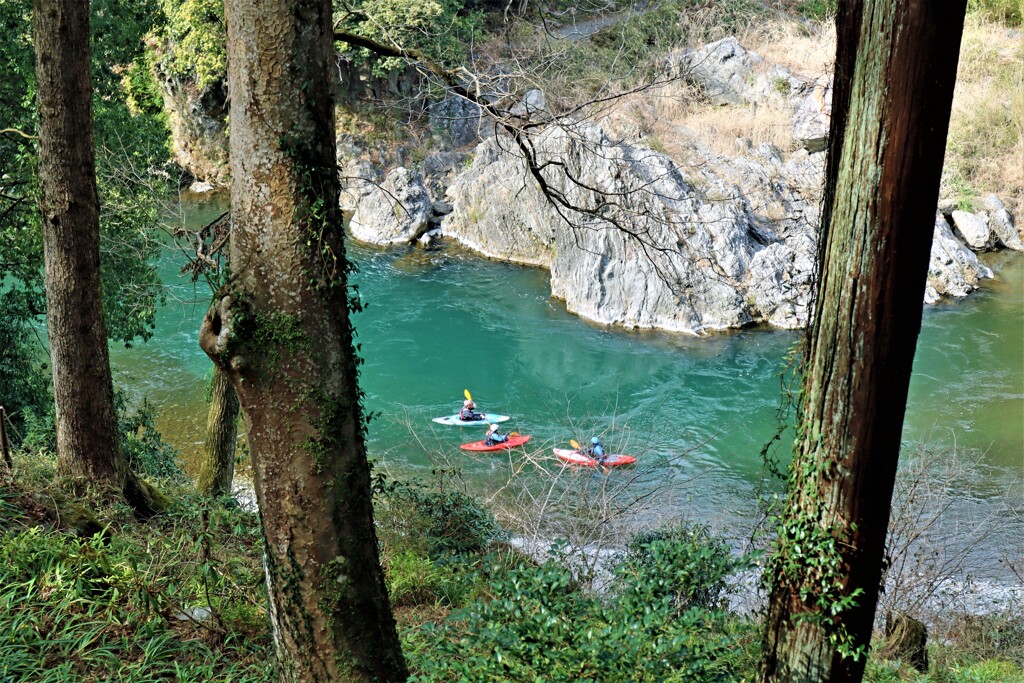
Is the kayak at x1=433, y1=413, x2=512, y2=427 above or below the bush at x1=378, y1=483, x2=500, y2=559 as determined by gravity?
below

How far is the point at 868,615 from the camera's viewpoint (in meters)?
3.13

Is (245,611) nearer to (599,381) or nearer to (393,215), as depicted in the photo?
(599,381)

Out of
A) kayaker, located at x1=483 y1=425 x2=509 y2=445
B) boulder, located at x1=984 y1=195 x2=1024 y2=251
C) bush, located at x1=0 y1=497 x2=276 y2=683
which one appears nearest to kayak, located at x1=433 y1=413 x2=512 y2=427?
kayaker, located at x1=483 y1=425 x2=509 y2=445

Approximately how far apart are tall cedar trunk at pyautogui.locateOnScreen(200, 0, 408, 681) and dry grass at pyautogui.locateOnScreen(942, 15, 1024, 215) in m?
23.0

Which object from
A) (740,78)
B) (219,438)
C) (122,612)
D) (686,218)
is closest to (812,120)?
(740,78)

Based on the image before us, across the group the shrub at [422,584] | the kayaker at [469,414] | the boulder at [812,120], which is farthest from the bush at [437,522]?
the boulder at [812,120]

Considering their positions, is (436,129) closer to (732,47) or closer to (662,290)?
(732,47)

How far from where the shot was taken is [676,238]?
19812 mm

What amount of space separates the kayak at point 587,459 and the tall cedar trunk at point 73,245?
5.46 meters

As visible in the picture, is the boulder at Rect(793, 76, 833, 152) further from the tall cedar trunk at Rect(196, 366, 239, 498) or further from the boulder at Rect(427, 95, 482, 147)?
the tall cedar trunk at Rect(196, 366, 239, 498)

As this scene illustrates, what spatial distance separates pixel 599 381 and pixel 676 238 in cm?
467

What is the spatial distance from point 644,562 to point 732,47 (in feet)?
72.5

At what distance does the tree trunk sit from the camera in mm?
5387

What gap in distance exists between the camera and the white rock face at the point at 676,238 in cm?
1914
